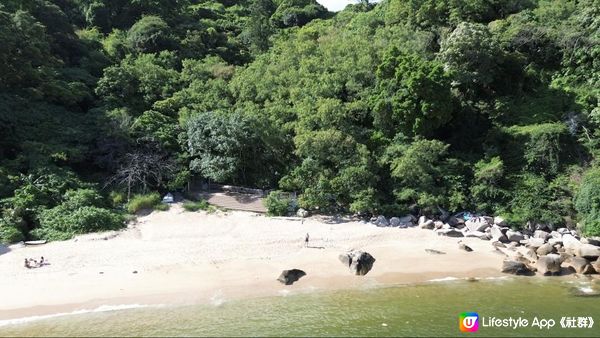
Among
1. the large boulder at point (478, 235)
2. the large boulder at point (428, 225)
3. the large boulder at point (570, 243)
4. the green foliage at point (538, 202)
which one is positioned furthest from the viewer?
the large boulder at point (428, 225)

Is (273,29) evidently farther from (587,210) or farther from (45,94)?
(587,210)

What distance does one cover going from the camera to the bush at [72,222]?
27438mm

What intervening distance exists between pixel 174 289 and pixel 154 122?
749 inches

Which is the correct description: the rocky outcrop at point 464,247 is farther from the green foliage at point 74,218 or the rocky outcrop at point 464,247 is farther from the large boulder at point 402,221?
the green foliage at point 74,218

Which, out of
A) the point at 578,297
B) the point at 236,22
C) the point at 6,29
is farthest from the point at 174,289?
the point at 236,22

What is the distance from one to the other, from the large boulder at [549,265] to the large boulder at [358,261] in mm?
8645

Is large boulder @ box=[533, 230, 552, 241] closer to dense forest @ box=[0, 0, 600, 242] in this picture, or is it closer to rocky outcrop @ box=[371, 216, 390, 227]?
dense forest @ box=[0, 0, 600, 242]

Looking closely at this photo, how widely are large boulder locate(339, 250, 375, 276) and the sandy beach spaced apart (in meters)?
0.31

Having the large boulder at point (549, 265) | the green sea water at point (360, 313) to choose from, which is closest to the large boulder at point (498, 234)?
the large boulder at point (549, 265)

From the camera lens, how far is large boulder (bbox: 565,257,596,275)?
2411 cm

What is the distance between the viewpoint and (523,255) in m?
25.9

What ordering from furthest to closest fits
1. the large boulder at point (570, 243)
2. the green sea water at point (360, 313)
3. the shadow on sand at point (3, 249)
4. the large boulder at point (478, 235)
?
the large boulder at point (478, 235), the large boulder at point (570, 243), the shadow on sand at point (3, 249), the green sea water at point (360, 313)

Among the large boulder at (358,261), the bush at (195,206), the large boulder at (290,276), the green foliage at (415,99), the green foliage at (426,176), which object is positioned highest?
the green foliage at (415,99)

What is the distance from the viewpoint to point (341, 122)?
3359cm
